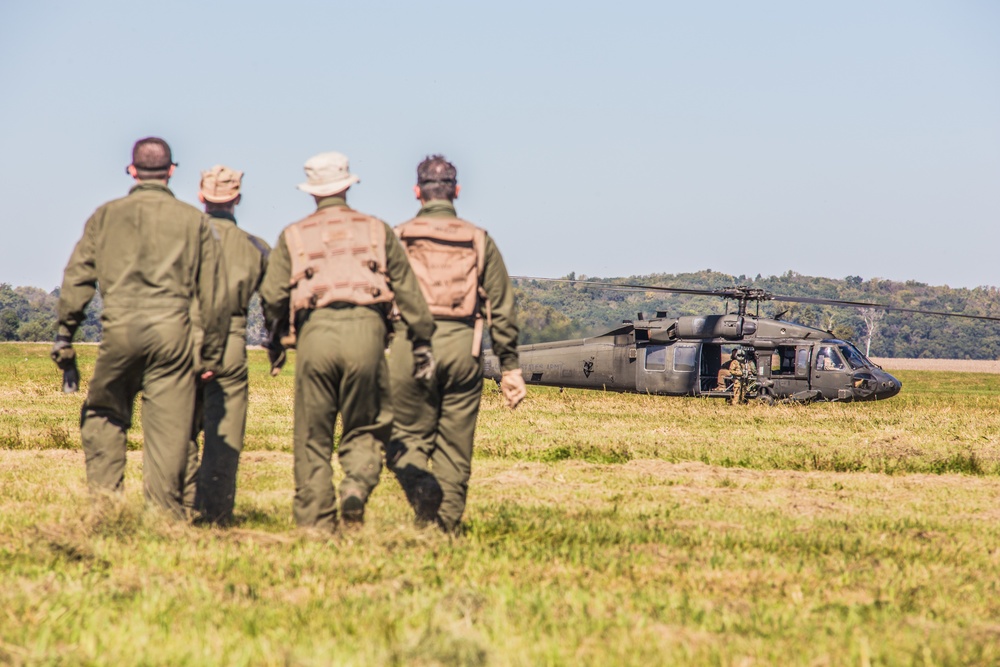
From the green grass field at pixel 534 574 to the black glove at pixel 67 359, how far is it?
0.87 meters

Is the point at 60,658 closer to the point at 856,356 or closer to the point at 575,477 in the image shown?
the point at 575,477

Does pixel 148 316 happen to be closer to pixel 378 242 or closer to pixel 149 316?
pixel 149 316

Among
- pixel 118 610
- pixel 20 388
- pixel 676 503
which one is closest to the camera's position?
pixel 118 610

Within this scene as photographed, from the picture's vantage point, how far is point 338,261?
6.77 m

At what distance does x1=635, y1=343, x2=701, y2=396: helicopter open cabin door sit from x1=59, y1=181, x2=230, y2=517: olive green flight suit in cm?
1879

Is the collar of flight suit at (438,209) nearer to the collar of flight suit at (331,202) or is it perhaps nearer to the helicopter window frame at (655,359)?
the collar of flight suit at (331,202)

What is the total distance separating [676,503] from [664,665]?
5.16 metres

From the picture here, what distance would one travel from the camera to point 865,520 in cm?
843

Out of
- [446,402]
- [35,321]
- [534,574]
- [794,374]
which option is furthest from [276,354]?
[35,321]

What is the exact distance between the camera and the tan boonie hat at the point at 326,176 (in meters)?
7.07

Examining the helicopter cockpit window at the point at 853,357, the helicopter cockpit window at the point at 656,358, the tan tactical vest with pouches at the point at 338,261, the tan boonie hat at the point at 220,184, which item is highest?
the tan boonie hat at the point at 220,184

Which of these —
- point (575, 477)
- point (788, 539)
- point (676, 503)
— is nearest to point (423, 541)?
point (788, 539)

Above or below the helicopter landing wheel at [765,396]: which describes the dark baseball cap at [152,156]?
Result: above

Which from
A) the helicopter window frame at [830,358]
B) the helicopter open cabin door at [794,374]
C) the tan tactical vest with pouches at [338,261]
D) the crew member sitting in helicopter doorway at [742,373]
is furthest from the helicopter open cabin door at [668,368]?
the tan tactical vest with pouches at [338,261]
